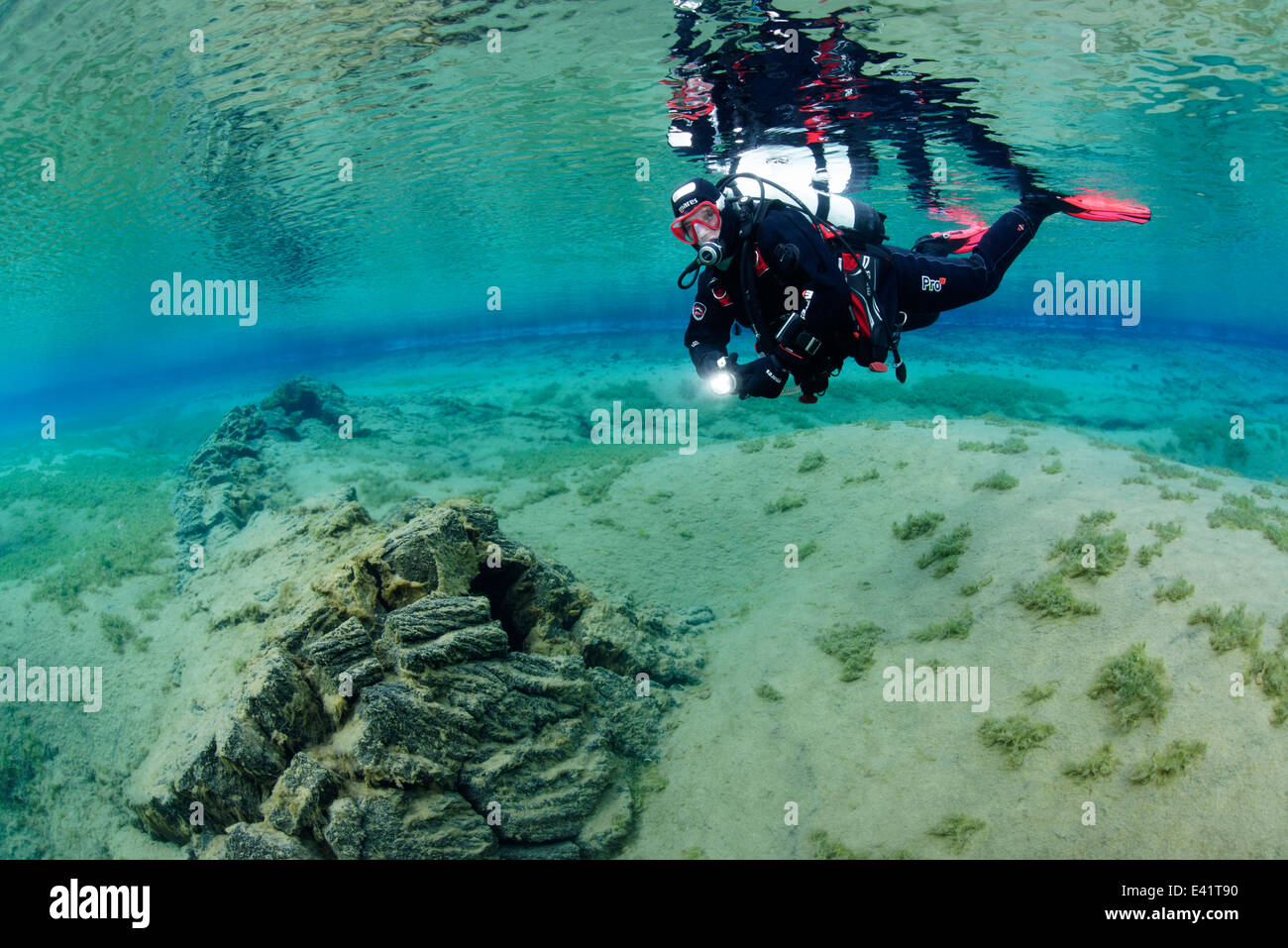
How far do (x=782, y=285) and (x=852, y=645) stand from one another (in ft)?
11.4

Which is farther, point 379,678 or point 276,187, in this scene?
point 276,187

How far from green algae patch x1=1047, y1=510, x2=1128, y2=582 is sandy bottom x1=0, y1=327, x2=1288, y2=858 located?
13 centimetres

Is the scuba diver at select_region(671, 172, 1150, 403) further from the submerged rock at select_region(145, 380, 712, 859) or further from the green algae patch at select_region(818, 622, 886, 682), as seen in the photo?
the submerged rock at select_region(145, 380, 712, 859)

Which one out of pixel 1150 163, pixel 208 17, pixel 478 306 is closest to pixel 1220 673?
pixel 208 17

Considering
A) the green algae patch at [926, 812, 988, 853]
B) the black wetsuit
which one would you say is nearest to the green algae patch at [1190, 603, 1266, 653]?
the green algae patch at [926, 812, 988, 853]

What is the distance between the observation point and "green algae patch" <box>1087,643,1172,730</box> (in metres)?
4.27

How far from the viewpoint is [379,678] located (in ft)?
16.7

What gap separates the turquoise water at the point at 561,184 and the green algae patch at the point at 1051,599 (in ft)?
1.01

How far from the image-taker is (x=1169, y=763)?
3.89 meters

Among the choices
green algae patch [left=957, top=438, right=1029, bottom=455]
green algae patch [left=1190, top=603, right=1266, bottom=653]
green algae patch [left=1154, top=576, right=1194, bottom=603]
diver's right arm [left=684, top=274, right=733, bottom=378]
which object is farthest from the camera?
green algae patch [left=957, top=438, right=1029, bottom=455]

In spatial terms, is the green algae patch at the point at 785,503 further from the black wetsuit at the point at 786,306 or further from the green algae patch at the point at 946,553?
the black wetsuit at the point at 786,306

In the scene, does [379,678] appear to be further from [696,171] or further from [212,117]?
[696,171]

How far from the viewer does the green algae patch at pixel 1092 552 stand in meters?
5.59
